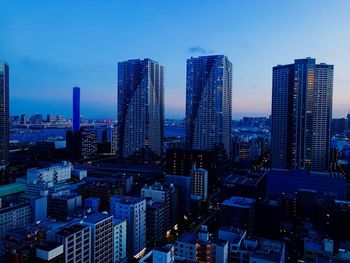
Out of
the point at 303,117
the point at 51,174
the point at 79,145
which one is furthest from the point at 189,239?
the point at 79,145

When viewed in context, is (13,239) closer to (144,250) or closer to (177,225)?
(144,250)

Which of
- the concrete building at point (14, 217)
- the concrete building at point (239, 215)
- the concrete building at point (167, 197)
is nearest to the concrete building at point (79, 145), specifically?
the concrete building at point (14, 217)

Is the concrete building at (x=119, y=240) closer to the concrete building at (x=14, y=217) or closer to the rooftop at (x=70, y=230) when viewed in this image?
the rooftop at (x=70, y=230)

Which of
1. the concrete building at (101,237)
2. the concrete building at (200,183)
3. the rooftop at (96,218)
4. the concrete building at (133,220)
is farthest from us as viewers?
the concrete building at (200,183)

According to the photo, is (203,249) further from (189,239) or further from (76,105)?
(76,105)

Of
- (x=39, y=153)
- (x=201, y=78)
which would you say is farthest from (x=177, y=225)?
(x=39, y=153)

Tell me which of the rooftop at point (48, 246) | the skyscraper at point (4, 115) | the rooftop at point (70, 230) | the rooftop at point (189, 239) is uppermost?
the skyscraper at point (4, 115)
